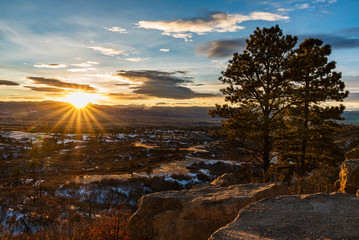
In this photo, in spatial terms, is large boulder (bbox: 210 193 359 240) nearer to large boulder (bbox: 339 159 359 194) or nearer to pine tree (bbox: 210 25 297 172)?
large boulder (bbox: 339 159 359 194)

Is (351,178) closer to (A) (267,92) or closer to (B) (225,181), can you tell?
(B) (225,181)

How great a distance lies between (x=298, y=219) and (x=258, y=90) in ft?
44.7

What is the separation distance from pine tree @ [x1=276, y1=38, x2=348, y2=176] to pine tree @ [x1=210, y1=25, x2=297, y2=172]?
95 cm

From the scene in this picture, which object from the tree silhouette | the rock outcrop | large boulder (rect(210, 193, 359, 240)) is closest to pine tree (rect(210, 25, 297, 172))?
the tree silhouette

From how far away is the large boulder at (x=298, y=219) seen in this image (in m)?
3.57

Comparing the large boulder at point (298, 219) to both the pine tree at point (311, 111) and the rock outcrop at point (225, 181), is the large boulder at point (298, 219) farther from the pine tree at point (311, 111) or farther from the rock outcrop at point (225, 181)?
the pine tree at point (311, 111)

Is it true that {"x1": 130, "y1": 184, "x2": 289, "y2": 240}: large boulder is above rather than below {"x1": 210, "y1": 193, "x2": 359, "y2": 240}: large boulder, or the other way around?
below

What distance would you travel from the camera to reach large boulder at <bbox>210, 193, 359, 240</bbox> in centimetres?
357

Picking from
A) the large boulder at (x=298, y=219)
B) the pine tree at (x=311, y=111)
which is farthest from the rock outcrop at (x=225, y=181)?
the pine tree at (x=311, y=111)

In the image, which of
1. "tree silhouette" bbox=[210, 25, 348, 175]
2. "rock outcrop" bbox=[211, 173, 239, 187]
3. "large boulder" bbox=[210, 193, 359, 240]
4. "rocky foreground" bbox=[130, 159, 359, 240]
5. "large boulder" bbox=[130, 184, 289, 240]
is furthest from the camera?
"tree silhouette" bbox=[210, 25, 348, 175]

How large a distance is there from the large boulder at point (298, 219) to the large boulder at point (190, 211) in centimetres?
101

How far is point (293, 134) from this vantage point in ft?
54.1

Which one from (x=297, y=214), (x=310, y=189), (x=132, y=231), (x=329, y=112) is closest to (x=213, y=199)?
(x=297, y=214)

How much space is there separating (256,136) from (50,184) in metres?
30.2
